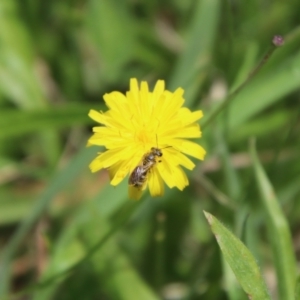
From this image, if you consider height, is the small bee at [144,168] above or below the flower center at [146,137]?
below

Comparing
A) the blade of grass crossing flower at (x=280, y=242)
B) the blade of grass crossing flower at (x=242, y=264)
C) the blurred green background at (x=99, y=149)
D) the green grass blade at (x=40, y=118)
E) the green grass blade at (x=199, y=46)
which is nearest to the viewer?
the blade of grass crossing flower at (x=242, y=264)

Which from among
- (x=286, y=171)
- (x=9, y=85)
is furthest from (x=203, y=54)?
(x=9, y=85)

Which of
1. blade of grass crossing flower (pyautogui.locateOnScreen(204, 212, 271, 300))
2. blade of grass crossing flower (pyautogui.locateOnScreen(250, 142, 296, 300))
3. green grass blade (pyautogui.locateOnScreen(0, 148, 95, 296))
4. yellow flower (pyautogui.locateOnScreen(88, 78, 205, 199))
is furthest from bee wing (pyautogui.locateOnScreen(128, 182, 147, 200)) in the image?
green grass blade (pyautogui.locateOnScreen(0, 148, 95, 296))

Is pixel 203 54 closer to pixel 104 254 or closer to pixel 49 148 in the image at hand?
pixel 49 148

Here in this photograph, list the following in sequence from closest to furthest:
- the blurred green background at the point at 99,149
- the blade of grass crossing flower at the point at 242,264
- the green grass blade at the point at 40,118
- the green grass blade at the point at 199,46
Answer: the blade of grass crossing flower at the point at 242,264, the blurred green background at the point at 99,149, the green grass blade at the point at 40,118, the green grass blade at the point at 199,46

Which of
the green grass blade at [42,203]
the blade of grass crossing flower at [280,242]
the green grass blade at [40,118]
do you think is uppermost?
the green grass blade at [40,118]

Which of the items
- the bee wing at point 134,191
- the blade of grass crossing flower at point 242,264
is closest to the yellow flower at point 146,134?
the bee wing at point 134,191

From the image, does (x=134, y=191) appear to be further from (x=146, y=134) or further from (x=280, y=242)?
(x=280, y=242)

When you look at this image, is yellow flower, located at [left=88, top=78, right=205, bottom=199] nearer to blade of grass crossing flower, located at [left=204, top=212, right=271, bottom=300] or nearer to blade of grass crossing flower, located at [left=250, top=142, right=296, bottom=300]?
blade of grass crossing flower, located at [left=204, top=212, right=271, bottom=300]

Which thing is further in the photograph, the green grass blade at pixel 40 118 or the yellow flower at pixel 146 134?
the green grass blade at pixel 40 118

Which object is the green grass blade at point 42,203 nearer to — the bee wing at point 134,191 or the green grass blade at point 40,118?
the green grass blade at point 40,118
